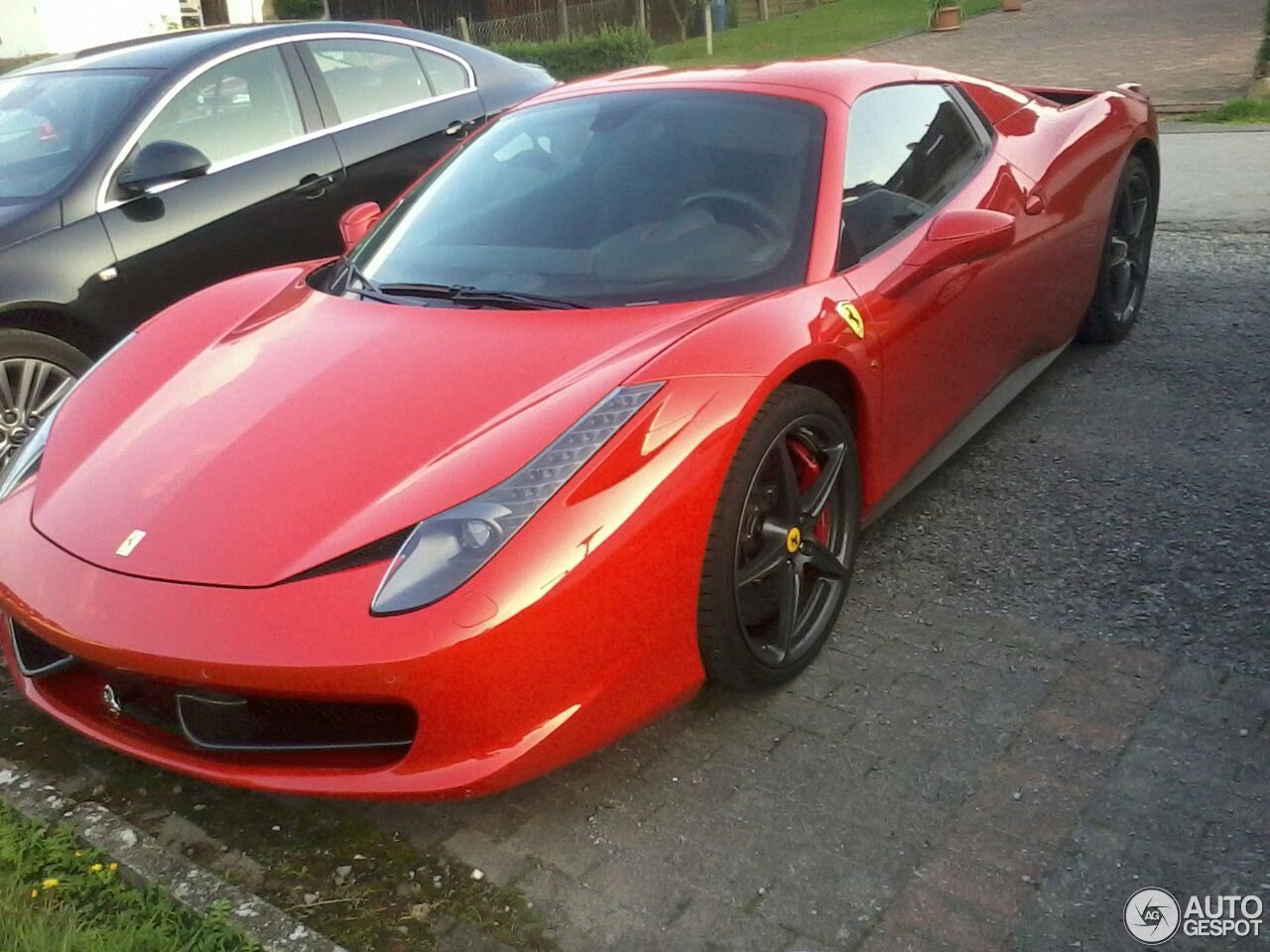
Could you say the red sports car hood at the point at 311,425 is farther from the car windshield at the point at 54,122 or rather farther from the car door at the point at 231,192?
Answer: the car windshield at the point at 54,122

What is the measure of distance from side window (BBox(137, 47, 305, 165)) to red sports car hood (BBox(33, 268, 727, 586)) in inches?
73.3

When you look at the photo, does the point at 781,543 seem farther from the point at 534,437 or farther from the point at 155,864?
the point at 155,864

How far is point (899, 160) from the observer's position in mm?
3744

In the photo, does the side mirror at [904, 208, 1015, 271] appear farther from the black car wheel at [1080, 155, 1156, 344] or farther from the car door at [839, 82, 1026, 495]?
the black car wheel at [1080, 155, 1156, 344]

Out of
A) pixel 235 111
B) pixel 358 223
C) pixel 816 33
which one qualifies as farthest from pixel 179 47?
pixel 816 33

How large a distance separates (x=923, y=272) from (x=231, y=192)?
290cm

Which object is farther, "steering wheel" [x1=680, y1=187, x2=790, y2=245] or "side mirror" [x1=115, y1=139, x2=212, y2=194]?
"side mirror" [x1=115, y1=139, x2=212, y2=194]

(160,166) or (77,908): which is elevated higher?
(160,166)

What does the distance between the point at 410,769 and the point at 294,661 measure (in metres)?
0.31

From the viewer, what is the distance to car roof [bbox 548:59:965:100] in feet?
12.1

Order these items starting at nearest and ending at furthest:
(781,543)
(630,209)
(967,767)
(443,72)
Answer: (967,767)
(781,543)
(630,209)
(443,72)

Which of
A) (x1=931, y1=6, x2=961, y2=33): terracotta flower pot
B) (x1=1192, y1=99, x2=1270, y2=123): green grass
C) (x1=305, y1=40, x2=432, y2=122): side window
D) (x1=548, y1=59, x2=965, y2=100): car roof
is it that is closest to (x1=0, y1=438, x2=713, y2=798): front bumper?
(x1=548, y1=59, x2=965, y2=100): car roof

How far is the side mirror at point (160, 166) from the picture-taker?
4551mm

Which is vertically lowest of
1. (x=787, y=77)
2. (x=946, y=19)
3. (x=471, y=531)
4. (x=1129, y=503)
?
(x=946, y=19)
